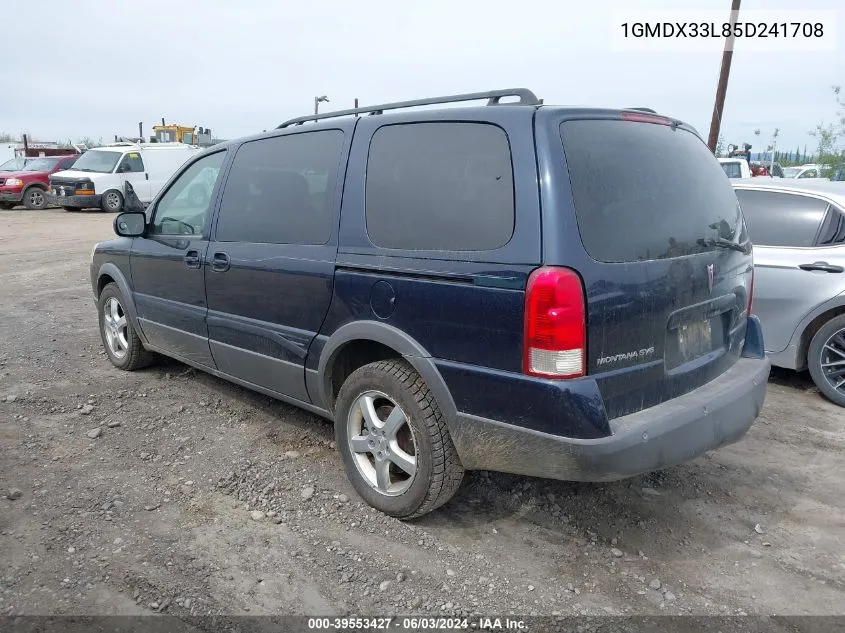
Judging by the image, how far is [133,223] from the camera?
483 centimetres

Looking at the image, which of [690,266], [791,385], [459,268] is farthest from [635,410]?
[791,385]

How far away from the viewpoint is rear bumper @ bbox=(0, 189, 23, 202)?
20.9m

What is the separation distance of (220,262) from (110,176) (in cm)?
1808

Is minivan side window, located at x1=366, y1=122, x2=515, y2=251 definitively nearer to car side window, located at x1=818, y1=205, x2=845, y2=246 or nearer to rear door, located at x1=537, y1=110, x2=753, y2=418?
Result: rear door, located at x1=537, y1=110, x2=753, y2=418

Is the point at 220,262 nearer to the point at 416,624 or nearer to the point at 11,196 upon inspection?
the point at 416,624

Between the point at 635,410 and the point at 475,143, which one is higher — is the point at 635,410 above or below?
below

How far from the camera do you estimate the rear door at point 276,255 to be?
344 cm

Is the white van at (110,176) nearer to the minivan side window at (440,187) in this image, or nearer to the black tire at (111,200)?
the black tire at (111,200)

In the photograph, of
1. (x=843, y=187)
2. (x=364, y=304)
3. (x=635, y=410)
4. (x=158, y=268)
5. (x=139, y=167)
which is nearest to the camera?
(x=635, y=410)

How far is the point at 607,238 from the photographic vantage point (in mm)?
2639

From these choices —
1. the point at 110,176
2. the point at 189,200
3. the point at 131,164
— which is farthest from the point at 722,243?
the point at 110,176

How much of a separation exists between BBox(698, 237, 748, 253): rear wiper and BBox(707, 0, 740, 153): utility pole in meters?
14.3

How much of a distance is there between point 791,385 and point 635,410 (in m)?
3.37

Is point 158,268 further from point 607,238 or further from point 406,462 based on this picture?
point 607,238
